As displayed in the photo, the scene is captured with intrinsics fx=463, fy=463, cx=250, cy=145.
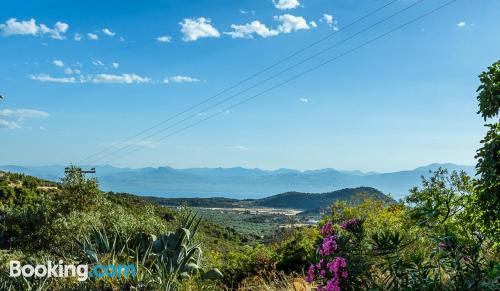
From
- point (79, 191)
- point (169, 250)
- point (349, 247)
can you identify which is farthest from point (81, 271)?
Result: point (79, 191)

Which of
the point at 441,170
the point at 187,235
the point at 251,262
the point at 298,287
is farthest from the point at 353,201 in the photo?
the point at 298,287

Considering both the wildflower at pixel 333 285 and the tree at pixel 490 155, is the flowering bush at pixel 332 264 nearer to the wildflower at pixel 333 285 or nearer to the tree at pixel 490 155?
the wildflower at pixel 333 285

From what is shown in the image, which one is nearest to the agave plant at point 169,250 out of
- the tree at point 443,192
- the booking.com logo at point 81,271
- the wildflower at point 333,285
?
the booking.com logo at point 81,271

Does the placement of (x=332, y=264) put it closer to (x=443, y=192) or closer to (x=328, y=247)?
(x=328, y=247)

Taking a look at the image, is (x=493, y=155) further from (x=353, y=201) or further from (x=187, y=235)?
(x=353, y=201)

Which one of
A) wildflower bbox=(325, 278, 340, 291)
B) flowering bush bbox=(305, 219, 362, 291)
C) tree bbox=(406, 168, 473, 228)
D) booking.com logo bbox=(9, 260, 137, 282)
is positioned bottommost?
booking.com logo bbox=(9, 260, 137, 282)

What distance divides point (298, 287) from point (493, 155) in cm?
349

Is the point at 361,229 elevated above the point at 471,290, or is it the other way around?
the point at 361,229

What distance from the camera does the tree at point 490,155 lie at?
219 inches

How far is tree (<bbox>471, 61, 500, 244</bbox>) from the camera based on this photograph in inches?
219

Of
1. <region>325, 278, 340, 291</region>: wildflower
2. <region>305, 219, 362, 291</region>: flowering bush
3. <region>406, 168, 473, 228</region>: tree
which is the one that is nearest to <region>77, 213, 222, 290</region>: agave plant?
<region>305, 219, 362, 291</region>: flowering bush

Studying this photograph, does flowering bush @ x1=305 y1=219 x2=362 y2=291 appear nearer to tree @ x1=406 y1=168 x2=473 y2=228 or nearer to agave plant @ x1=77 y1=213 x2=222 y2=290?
tree @ x1=406 y1=168 x2=473 y2=228

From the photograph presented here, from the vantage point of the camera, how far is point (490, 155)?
5551 millimetres

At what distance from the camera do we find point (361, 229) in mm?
5508
